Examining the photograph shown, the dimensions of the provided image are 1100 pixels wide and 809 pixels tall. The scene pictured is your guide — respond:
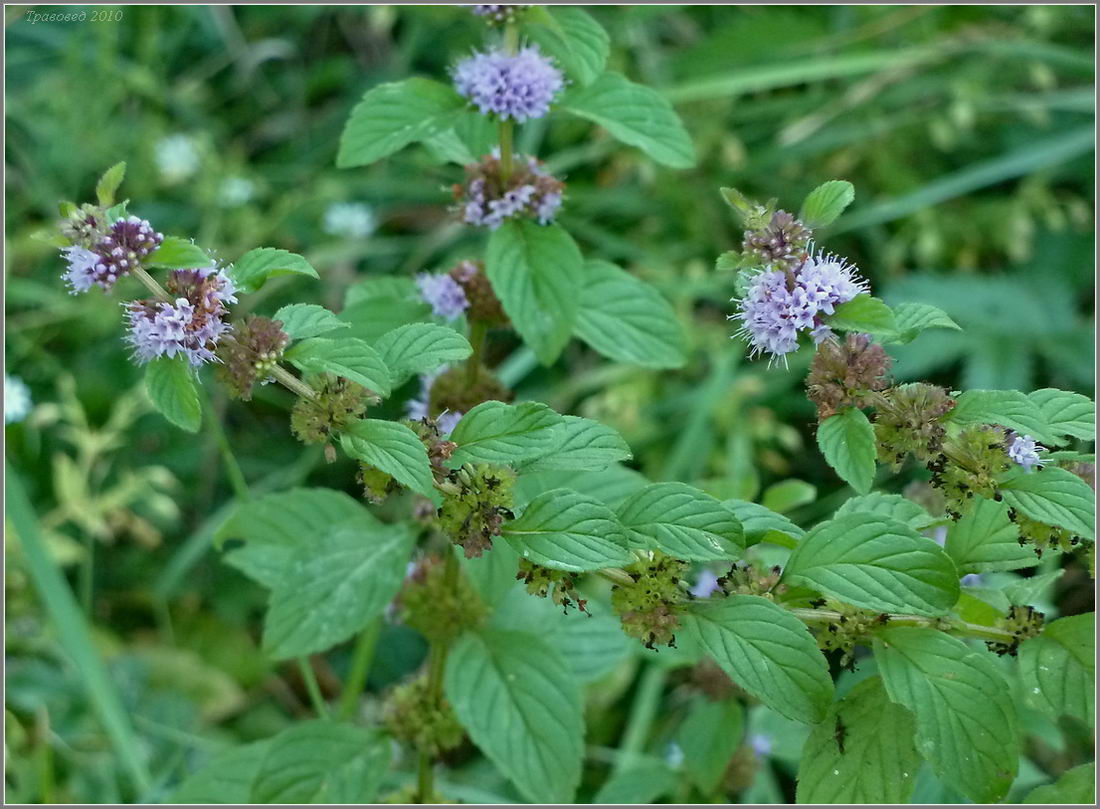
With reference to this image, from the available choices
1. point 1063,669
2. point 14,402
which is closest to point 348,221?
point 14,402

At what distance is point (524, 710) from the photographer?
3.75 ft

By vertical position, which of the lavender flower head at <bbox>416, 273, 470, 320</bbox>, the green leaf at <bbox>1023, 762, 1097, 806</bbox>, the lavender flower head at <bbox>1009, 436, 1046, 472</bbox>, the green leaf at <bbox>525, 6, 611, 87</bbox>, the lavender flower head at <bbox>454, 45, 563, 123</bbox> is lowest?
the green leaf at <bbox>1023, 762, 1097, 806</bbox>

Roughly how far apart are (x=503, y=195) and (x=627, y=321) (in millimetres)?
214

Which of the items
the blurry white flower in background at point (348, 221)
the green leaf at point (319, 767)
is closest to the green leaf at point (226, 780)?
the green leaf at point (319, 767)

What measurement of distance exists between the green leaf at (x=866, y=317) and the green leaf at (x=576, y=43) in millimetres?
420

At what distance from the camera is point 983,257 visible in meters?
2.61

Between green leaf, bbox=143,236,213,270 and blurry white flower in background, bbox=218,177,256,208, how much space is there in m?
1.70

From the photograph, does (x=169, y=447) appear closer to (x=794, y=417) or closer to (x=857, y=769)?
(x=794, y=417)

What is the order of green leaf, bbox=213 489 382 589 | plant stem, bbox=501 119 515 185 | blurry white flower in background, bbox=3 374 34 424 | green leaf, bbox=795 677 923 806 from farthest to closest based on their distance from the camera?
blurry white flower in background, bbox=3 374 34 424, green leaf, bbox=213 489 382 589, plant stem, bbox=501 119 515 185, green leaf, bbox=795 677 923 806

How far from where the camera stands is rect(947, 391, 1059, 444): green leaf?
2.77ft

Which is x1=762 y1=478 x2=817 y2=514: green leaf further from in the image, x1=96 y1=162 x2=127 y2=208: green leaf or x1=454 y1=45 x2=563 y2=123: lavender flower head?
x1=96 y1=162 x2=127 y2=208: green leaf

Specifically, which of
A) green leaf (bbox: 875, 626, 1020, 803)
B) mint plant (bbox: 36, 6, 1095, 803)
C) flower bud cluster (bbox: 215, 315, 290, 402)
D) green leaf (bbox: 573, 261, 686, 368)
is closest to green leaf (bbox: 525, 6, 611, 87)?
mint plant (bbox: 36, 6, 1095, 803)

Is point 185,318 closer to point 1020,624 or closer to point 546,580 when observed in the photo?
point 546,580

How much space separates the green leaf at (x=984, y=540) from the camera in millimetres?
984
